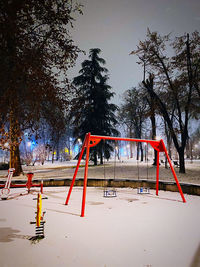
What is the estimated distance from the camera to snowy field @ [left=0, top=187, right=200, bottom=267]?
280 cm

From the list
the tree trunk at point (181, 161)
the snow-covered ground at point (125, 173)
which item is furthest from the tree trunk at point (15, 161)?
the tree trunk at point (181, 161)

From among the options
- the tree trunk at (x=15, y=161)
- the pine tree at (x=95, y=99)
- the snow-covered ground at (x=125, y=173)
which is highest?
the pine tree at (x=95, y=99)

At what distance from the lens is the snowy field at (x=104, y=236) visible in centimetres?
280

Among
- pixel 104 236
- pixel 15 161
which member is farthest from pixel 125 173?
pixel 104 236

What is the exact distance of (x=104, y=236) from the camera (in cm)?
369

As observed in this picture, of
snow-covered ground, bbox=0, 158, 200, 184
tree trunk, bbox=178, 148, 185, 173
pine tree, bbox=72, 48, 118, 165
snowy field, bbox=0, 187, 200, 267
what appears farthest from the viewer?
pine tree, bbox=72, 48, 118, 165

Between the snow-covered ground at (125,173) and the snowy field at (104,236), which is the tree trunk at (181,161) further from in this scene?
the snowy field at (104,236)

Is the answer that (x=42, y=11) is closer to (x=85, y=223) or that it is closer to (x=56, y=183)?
(x=56, y=183)

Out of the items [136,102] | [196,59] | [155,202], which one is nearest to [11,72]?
[155,202]

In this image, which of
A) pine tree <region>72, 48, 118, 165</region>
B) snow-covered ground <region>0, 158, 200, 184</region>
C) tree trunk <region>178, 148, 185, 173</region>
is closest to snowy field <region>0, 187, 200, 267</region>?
snow-covered ground <region>0, 158, 200, 184</region>

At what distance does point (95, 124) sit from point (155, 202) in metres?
16.9

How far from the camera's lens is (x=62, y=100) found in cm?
1066

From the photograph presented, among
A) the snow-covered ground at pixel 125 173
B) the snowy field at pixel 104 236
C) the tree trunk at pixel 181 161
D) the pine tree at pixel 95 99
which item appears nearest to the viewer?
the snowy field at pixel 104 236

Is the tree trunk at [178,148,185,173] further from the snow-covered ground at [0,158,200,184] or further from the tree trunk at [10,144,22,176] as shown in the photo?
the tree trunk at [10,144,22,176]
